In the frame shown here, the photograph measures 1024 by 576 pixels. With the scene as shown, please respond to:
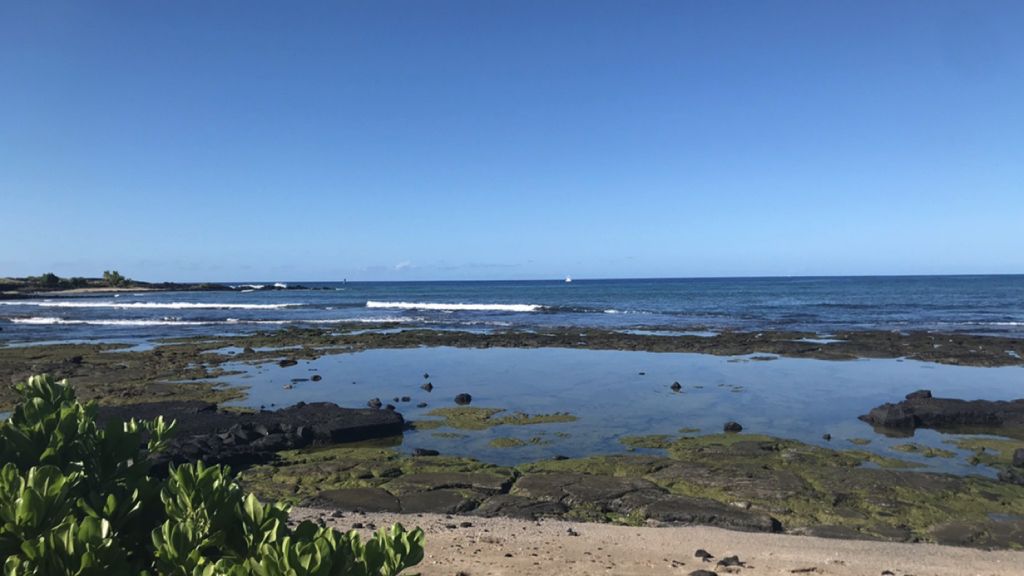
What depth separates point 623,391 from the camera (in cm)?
1814

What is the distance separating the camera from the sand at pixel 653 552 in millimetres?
6570

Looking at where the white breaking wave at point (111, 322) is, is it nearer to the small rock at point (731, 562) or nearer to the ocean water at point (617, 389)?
the ocean water at point (617, 389)

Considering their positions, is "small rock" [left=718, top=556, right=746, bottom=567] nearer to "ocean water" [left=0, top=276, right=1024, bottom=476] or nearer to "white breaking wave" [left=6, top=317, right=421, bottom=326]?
"ocean water" [left=0, top=276, right=1024, bottom=476]

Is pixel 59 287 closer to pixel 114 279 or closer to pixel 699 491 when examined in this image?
pixel 114 279

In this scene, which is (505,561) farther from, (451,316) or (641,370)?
(451,316)

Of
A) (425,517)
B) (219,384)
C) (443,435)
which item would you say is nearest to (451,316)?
(219,384)

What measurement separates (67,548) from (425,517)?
6.31 m

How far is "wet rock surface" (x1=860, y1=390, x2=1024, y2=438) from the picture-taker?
13789mm

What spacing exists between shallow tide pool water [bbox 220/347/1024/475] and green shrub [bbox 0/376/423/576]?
→ 8407 mm

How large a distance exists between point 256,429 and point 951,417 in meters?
14.2

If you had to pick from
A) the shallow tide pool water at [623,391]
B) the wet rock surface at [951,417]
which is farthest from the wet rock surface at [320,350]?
the wet rock surface at [951,417]

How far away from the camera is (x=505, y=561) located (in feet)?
22.1

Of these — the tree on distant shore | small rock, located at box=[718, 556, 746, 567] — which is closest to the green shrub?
small rock, located at box=[718, 556, 746, 567]

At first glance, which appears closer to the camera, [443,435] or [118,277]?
[443,435]
